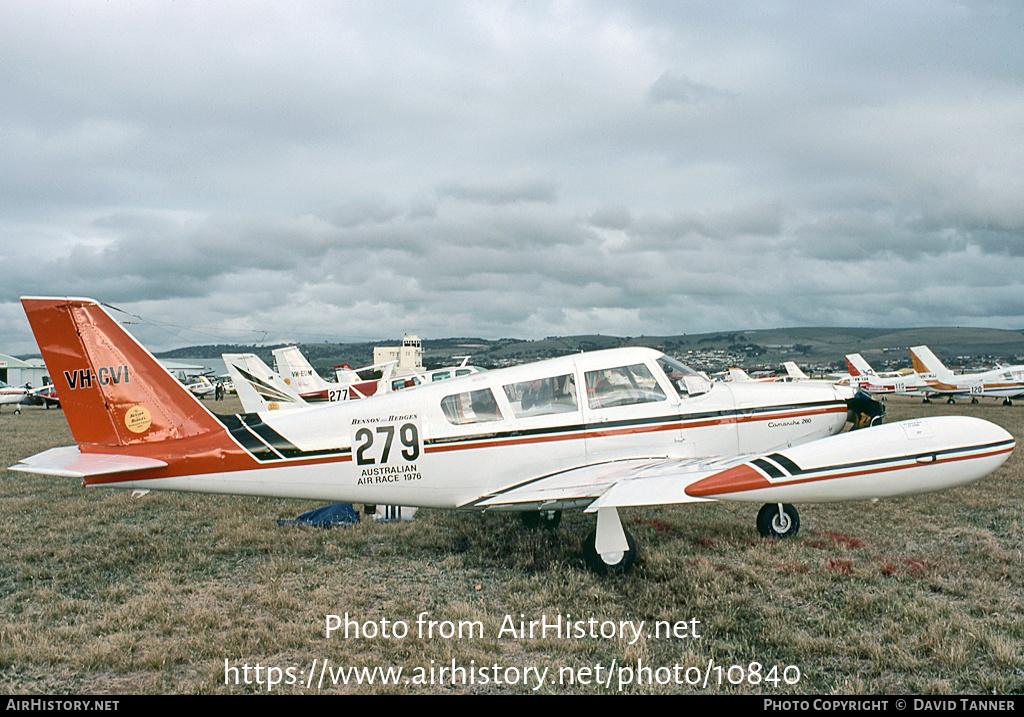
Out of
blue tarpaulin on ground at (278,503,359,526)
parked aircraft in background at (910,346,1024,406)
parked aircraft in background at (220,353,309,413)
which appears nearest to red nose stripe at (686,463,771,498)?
blue tarpaulin on ground at (278,503,359,526)

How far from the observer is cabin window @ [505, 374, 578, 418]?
21.5ft

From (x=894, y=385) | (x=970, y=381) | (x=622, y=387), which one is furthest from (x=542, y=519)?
(x=894, y=385)

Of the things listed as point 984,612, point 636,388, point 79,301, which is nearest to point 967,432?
point 984,612

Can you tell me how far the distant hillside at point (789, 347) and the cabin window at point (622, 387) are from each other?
93523 mm

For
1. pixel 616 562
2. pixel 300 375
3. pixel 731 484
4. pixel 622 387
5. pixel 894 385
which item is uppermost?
pixel 300 375

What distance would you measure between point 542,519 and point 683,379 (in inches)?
107

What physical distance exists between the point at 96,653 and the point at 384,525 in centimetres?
391

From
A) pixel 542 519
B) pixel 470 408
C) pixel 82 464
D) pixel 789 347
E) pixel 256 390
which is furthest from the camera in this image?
pixel 789 347

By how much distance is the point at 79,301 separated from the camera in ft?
20.8

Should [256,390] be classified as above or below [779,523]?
above

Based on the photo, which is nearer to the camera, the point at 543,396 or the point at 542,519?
the point at 543,396

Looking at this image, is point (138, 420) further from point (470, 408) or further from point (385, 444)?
point (470, 408)

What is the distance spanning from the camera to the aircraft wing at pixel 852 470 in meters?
5.17

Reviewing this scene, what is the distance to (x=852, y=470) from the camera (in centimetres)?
530
